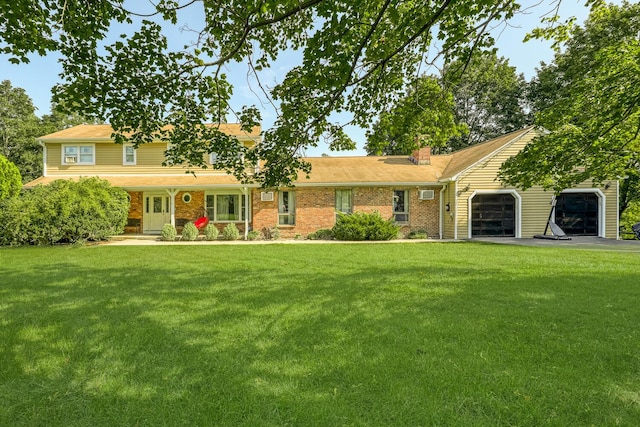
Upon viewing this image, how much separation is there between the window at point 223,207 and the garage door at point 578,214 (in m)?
16.1

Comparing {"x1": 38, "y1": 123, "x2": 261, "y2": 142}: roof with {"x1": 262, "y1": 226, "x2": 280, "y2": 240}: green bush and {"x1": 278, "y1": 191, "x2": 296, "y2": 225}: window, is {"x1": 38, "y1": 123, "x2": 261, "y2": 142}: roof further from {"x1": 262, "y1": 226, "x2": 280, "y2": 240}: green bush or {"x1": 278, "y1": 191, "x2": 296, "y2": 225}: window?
{"x1": 262, "y1": 226, "x2": 280, "y2": 240}: green bush

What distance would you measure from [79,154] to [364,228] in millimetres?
15701

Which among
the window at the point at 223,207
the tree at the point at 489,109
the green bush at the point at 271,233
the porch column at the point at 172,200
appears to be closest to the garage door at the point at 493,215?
the green bush at the point at 271,233

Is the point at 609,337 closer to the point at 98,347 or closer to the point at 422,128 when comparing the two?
the point at 422,128

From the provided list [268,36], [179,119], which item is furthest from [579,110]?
[179,119]

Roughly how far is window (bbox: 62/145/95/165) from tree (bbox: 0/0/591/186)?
15.3 meters

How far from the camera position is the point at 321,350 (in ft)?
11.2

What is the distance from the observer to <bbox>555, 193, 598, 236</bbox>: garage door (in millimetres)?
15469

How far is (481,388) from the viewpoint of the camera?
2.72m

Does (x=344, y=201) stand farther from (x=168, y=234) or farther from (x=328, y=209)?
(x=168, y=234)

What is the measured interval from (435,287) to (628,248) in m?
10.5

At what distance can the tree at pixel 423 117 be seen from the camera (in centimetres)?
543

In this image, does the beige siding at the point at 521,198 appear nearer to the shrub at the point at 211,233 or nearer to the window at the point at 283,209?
the window at the point at 283,209

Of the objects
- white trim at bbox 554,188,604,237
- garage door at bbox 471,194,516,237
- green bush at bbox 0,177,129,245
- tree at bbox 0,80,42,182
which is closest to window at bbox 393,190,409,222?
garage door at bbox 471,194,516,237
